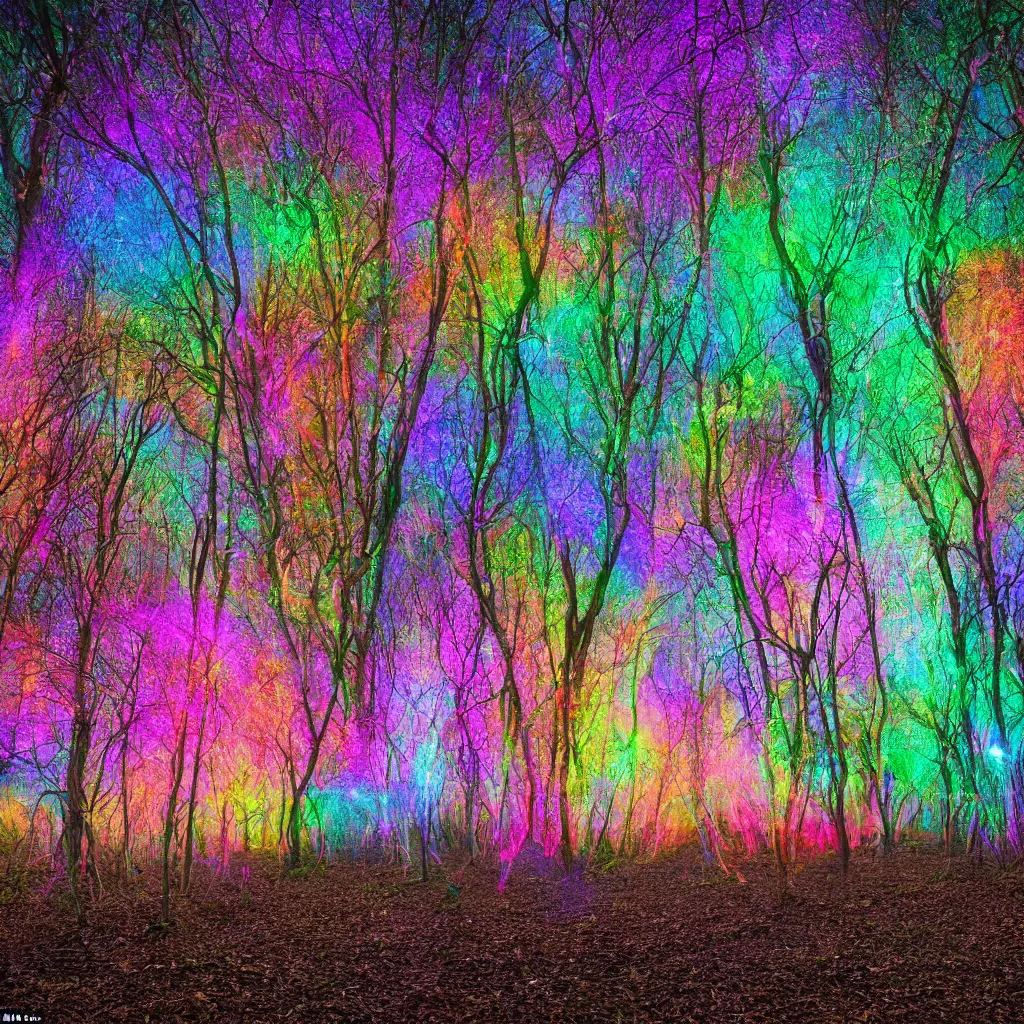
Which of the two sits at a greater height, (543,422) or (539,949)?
(543,422)

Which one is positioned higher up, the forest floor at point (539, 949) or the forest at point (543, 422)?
the forest at point (543, 422)

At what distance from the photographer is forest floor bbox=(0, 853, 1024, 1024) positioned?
2.63 metres

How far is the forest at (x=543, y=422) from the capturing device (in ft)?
12.3

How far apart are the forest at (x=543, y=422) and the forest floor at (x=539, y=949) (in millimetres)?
265

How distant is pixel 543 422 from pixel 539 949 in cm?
234

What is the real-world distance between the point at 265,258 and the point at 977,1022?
4.08 m

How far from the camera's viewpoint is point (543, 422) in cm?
421

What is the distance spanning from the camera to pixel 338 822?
3.80 m

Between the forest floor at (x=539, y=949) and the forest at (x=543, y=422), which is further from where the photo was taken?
the forest at (x=543, y=422)

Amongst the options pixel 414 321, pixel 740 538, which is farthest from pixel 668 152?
pixel 740 538

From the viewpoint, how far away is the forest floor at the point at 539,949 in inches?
104

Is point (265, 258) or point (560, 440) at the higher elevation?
point (265, 258)

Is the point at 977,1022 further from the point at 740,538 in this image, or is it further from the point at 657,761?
the point at 740,538

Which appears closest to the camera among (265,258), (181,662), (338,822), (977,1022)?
(977,1022)
